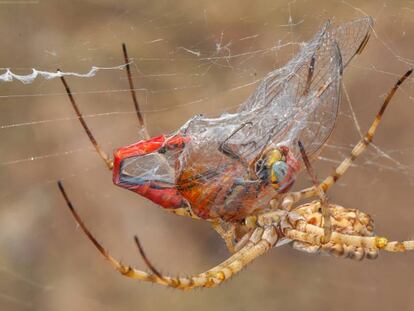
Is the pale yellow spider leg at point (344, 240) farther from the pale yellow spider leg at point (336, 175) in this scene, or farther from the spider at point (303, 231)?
the pale yellow spider leg at point (336, 175)

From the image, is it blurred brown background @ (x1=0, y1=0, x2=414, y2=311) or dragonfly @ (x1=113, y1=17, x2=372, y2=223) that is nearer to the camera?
dragonfly @ (x1=113, y1=17, x2=372, y2=223)

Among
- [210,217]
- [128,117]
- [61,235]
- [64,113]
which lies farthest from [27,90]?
[210,217]

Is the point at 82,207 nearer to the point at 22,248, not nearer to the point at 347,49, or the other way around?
the point at 22,248

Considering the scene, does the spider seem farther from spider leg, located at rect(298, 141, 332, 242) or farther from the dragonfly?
the dragonfly

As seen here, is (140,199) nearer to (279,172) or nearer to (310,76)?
(279,172)

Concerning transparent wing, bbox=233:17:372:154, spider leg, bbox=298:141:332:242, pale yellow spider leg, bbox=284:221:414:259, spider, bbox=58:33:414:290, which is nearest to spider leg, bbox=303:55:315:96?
transparent wing, bbox=233:17:372:154
